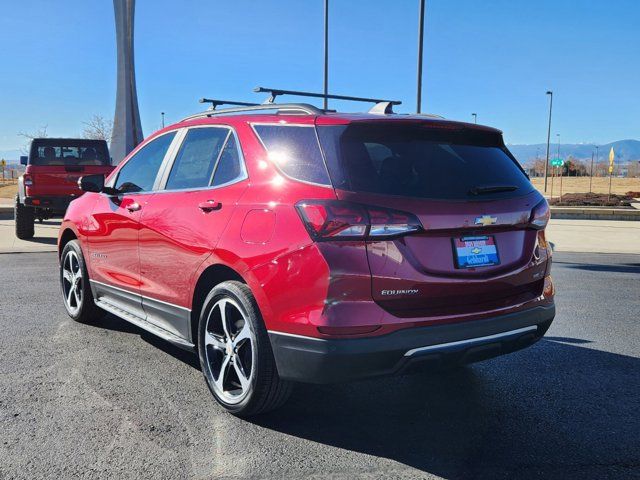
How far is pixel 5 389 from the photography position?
377 centimetres

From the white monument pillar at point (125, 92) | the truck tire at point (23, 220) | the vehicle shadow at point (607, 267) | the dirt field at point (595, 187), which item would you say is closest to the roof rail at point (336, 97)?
the vehicle shadow at point (607, 267)

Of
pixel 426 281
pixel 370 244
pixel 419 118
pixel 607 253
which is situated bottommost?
pixel 607 253

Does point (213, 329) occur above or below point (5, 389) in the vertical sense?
above

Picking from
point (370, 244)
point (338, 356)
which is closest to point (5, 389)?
point (338, 356)

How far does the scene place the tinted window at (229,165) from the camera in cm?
350

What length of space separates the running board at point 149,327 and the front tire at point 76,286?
27cm

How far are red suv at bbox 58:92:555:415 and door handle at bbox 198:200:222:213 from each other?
0.05ft

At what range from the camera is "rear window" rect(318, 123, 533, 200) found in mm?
2955

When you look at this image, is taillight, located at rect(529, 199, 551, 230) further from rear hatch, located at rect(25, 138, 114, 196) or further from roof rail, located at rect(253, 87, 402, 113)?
rear hatch, located at rect(25, 138, 114, 196)

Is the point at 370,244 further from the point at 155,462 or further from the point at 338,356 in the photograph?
the point at 155,462

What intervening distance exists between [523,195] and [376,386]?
59.7 inches

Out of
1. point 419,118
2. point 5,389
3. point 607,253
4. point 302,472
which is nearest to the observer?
point 302,472

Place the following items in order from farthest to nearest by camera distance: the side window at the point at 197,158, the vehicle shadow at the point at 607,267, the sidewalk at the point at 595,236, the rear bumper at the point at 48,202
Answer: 1. the sidewalk at the point at 595,236
2. the rear bumper at the point at 48,202
3. the vehicle shadow at the point at 607,267
4. the side window at the point at 197,158

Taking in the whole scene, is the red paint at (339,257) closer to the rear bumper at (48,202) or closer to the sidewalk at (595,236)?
the rear bumper at (48,202)
